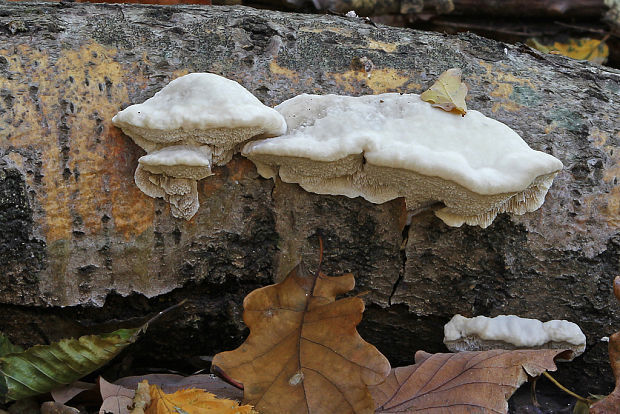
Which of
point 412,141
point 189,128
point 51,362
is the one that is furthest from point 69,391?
point 412,141

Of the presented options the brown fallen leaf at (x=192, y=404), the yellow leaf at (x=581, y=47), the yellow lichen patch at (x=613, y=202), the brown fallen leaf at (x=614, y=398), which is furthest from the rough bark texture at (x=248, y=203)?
the yellow leaf at (x=581, y=47)

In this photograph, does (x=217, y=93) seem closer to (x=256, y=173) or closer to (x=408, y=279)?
(x=256, y=173)

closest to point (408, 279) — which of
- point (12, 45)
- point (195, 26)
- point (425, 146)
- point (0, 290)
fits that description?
point (425, 146)

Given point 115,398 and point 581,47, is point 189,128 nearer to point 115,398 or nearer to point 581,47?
point 115,398

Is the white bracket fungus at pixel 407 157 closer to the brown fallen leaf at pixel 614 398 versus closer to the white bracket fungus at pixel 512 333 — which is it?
the white bracket fungus at pixel 512 333

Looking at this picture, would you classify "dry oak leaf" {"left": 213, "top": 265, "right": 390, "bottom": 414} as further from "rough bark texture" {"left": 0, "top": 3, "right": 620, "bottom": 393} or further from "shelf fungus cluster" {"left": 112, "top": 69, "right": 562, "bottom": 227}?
"shelf fungus cluster" {"left": 112, "top": 69, "right": 562, "bottom": 227}

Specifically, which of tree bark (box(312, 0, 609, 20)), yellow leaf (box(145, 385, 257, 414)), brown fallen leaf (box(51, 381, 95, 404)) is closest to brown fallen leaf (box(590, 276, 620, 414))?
yellow leaf (box(145, 385, 257, 414))
